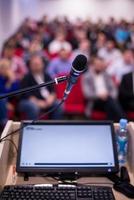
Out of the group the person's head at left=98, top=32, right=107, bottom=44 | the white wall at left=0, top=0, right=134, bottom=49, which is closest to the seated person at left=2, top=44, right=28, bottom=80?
the white wall at left=0, top=0, right=134, bottom=49

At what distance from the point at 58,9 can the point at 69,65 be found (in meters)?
0.90

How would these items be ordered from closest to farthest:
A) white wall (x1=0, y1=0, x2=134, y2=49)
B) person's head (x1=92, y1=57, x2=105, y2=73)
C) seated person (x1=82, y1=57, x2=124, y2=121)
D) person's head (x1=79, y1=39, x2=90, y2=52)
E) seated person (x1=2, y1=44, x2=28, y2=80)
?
seated person (x1=82, y1=57, x2=124, y2=121), person's head (x1=92, y1=57, x2=105, y2=73), seated person (x1=2, y1=44, x2=28, y2=80), white wall (x1=0, y1=0, x2=134, y2=49), person's head (x1=79, y1=39, x2=90, y2=52)

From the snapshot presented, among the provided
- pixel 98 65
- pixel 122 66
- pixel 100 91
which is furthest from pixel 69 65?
pixel 122 66

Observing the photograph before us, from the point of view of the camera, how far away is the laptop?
1441mm

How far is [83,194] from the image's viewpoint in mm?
1289

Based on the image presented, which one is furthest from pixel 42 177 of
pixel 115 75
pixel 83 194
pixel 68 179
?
pixel 115 75

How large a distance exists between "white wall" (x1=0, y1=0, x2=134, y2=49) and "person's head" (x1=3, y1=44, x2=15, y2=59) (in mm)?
142

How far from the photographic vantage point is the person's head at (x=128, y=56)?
4.45 metres

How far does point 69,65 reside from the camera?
414 cm

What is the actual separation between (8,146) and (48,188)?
300 mm

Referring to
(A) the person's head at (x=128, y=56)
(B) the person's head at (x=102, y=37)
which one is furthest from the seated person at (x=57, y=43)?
(A) the person's head at (x=128, y=56)

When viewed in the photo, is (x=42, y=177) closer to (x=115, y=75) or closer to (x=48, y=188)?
(x=48, y=188)

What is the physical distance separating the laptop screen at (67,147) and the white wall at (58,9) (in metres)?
3.18

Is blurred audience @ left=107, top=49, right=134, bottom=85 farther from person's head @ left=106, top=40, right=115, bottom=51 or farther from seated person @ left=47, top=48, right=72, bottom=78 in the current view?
seated person @ left=47, top=48, right=72, bottom=78
